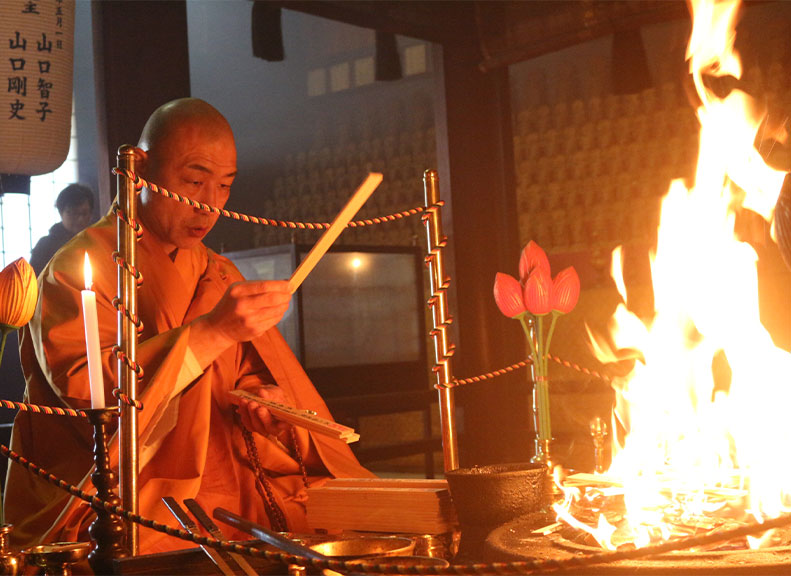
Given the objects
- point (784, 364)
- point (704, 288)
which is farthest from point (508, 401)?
point (784, 364)

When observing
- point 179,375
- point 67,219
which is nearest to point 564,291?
point 179,375

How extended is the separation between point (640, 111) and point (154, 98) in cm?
421

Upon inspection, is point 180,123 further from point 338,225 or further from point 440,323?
point 440,323

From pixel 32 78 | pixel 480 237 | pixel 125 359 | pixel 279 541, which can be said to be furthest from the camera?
pixel 480 237

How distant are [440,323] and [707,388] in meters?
1.03

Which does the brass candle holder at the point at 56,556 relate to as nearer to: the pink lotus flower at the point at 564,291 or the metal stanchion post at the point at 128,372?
the metal stanchion post at the point at 128,372

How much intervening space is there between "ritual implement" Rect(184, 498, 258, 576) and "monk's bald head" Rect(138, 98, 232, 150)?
1.18 m

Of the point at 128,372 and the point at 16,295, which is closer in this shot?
the point at 16,295

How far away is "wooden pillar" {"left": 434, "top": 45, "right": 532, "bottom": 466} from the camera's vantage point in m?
5.21

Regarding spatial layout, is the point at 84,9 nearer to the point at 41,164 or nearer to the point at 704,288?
the point at 41,164

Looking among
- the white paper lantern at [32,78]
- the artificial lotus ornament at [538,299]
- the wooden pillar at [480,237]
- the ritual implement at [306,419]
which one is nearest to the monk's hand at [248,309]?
the ritual implement at [306,419]

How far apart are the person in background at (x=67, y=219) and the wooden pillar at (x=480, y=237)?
242cm

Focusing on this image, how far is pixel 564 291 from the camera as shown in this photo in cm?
242

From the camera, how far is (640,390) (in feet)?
8.53
